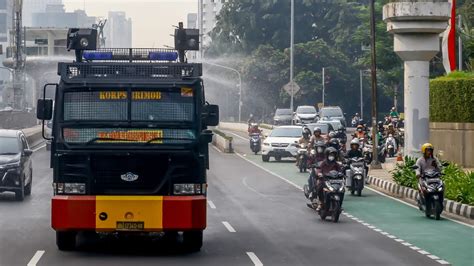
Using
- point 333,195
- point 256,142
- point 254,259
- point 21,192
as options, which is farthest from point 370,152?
point 254,259

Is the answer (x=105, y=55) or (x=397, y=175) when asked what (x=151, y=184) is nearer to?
(x=105, y=55)

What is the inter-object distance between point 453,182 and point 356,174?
3.65 meters

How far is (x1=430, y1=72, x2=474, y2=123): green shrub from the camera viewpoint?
4125 cm

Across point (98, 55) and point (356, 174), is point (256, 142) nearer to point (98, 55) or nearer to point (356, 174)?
point (356, 174)

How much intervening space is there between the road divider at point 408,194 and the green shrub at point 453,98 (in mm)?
6522

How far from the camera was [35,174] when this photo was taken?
39.9 meters

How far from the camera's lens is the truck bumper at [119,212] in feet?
55.5

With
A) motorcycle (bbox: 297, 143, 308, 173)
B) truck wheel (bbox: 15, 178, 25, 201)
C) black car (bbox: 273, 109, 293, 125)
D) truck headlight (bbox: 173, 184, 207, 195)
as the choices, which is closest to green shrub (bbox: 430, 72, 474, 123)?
motorcycle (bbox: 297, 143, 308, 173)

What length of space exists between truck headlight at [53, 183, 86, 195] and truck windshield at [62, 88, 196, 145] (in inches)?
25.6

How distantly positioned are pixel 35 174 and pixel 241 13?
275 feet

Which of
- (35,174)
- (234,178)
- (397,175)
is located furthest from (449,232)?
(35,174)

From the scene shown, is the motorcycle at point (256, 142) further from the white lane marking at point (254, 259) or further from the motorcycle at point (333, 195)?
the white lane marking at point (254, 259)

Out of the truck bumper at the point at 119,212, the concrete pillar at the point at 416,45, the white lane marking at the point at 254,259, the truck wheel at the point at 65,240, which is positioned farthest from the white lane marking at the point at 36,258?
the concrete pillar at the point at 416,45

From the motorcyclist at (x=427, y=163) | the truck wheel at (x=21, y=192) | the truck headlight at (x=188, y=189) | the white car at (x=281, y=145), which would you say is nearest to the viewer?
the truck headlight at (x=188, y=189)
